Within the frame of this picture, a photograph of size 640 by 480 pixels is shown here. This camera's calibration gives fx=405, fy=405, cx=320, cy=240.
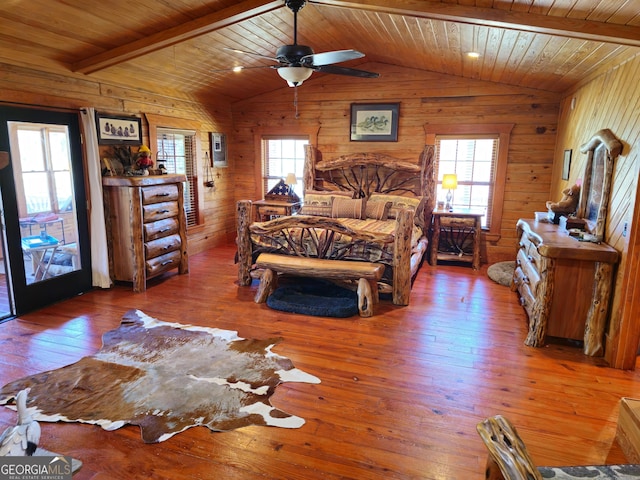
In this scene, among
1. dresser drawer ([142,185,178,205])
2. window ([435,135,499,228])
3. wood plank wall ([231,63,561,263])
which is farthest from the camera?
window ([435,135,499,228])

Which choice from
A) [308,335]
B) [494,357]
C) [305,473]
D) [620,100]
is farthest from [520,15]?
[305,473]

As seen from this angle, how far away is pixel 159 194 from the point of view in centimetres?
515

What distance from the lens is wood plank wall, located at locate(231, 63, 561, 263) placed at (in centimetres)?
585

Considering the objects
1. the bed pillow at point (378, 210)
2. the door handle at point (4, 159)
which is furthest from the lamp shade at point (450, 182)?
the door handle at point (4, 159)

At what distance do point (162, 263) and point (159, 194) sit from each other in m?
0.89

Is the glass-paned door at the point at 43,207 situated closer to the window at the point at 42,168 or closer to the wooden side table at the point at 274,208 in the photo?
the window at the point at 42,168

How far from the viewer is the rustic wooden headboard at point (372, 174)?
6.29m

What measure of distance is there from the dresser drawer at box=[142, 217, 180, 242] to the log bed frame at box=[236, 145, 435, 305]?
106 centimetres

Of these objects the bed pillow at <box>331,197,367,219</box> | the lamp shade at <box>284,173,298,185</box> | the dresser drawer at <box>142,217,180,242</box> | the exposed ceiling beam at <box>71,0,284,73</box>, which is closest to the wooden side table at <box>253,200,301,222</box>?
the lamp shade at <box>284,173,298,185</box>

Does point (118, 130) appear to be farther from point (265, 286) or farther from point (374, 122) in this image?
point (374, 122)

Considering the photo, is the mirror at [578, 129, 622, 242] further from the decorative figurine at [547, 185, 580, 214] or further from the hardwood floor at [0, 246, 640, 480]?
the hardwood floor at [0, 246, 640, 480]

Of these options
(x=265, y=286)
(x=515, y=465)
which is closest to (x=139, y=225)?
(x=265, y=286)

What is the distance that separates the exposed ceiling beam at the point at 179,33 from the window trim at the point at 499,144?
10.8 ft

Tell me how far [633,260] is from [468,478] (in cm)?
212
